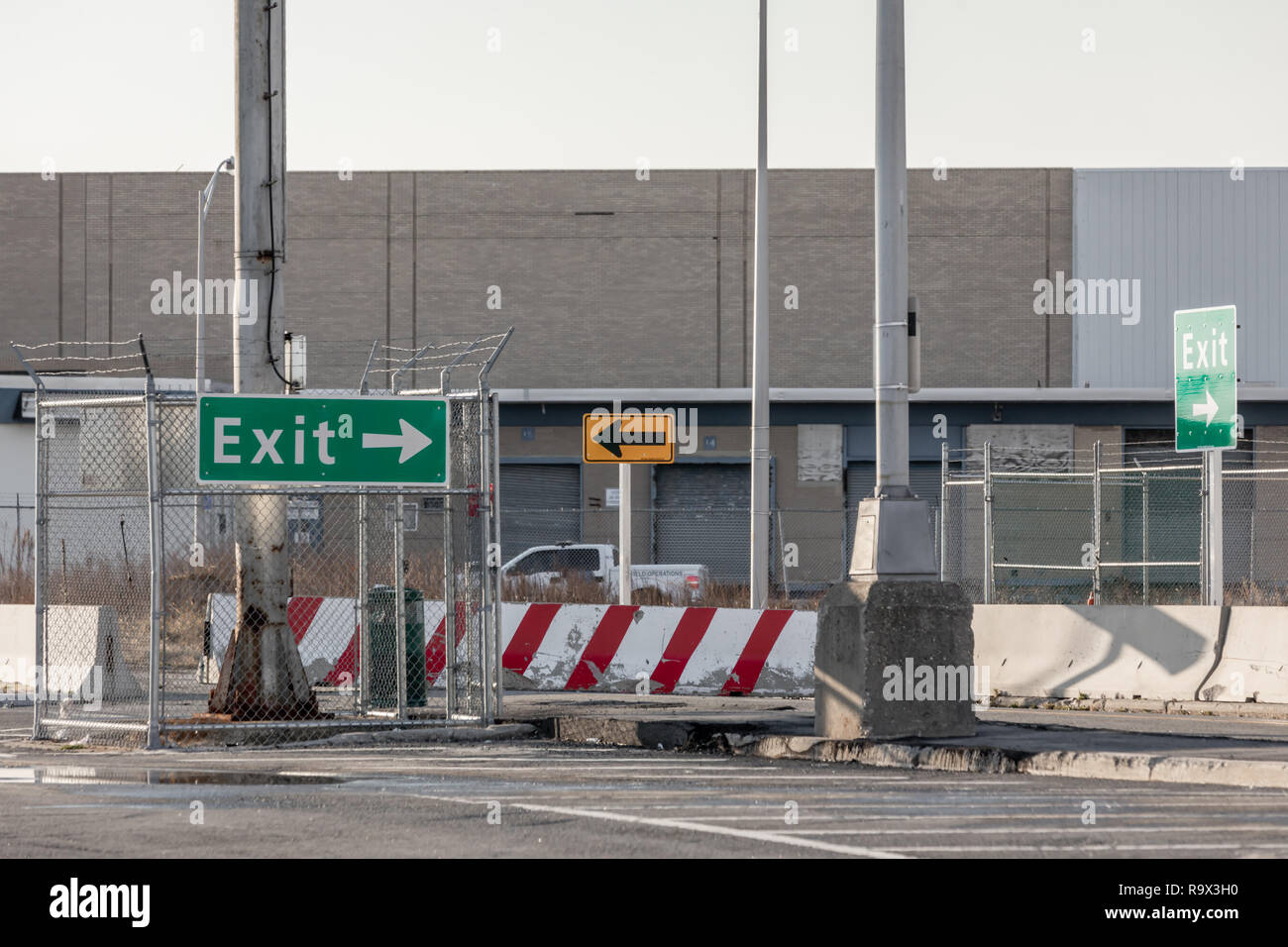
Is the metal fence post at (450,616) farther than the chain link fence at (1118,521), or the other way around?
the chain link fence at (1118,521)

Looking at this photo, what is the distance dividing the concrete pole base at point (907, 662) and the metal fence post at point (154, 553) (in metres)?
4.89

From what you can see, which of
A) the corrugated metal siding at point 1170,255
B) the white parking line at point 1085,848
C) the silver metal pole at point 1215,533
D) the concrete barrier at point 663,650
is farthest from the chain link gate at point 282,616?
the corrugated metal siding at point 1170,255

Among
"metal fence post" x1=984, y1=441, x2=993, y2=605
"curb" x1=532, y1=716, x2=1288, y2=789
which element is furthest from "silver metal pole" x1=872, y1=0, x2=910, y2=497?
"metal fence post" x1=984, y1=441, x2=993, y2=605

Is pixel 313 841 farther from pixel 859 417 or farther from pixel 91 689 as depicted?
pixel 859 417

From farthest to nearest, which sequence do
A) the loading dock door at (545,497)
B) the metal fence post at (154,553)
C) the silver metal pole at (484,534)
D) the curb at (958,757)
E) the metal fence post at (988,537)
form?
the loading dock door at (545,497) < the metal fence post at (988,537) < the silver metal pole at (484,534) < the metal fence post at (154,553) < the curb at (958,757)

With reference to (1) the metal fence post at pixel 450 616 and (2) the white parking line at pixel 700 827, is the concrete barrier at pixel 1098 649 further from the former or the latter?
(2) the white parking line at pixel 700 827

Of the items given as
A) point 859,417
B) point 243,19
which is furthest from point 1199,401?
point 859,417

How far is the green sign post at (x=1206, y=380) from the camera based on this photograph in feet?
52.1

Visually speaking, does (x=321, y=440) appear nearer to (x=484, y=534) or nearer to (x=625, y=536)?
(x=484, y=534)

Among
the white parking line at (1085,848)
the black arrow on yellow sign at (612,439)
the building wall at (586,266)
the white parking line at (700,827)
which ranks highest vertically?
the building wall at (586,266)

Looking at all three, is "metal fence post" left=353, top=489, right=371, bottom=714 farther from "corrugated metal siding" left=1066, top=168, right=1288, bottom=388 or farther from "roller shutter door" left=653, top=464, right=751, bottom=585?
"corrugated metal siding" left=1066, top=168, right=1288, bottom=388

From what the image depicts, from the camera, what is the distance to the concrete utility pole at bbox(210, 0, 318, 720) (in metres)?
12.7

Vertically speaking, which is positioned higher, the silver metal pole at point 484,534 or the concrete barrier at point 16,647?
the silver metal pole at point 484,534
